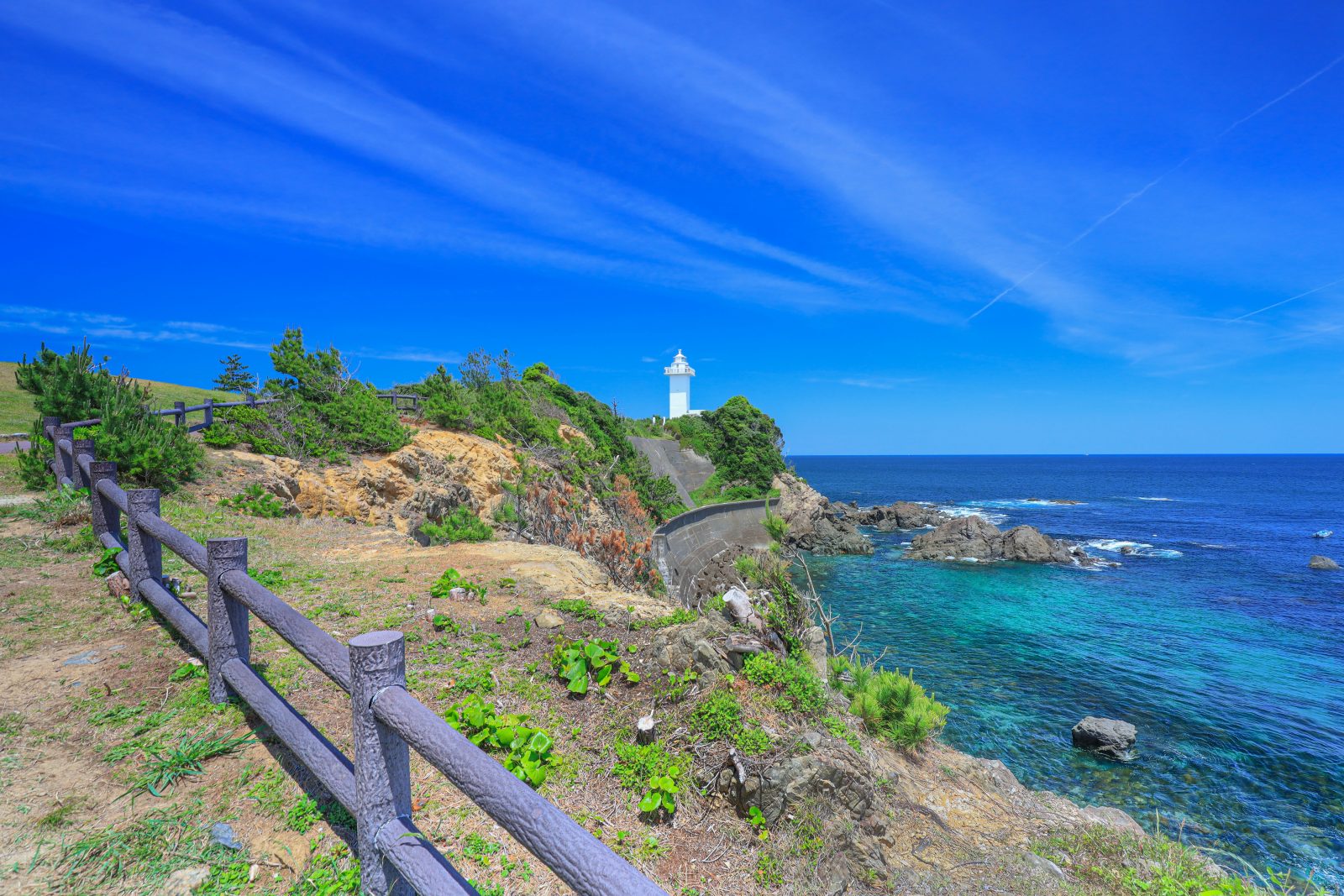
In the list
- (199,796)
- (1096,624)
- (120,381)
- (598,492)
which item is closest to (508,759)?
(199,796)

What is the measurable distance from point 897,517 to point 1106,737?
35.3 meters

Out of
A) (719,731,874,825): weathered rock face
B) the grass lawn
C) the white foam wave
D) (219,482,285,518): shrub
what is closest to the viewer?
(719,731,874,825): weathered rock face

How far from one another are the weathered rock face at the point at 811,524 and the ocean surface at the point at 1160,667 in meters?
1.80

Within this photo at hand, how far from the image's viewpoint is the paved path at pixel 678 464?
38.2 meters

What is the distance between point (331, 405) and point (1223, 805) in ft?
66.4

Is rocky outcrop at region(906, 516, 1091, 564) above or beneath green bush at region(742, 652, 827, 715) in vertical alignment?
beneath

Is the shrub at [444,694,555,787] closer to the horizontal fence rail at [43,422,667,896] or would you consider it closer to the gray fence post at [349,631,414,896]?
the horizontal fence rail at [43,422,667,896]

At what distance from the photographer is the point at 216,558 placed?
373 centimetres

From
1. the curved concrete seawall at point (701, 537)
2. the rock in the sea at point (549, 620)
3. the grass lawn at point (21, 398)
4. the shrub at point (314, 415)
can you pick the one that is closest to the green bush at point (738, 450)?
the curved concrete seawall at point (701, 537)

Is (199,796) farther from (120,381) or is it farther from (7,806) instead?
(120,381)

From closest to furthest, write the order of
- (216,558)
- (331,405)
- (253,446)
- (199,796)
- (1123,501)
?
1. (199,796)
2. (216,558)
3. (253,446)
4. (331,405)
5. (1123,501)

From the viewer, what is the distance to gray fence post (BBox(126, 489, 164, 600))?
16.3 feet

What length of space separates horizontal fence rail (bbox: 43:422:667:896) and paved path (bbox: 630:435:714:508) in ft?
106

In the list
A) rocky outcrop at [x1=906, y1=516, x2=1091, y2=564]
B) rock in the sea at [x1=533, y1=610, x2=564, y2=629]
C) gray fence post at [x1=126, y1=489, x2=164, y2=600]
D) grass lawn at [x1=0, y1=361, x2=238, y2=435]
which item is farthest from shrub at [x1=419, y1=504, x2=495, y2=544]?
rocky outcrop at [x1=906, y1=516, x2=1091, y2=564]
